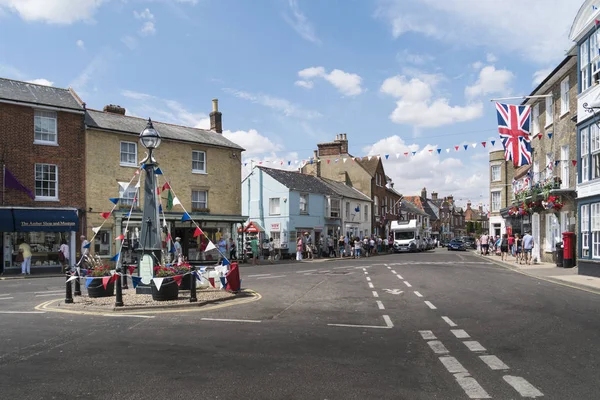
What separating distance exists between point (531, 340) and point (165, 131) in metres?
27.5

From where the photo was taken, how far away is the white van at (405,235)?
159 feet

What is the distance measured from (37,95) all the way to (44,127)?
2.05m

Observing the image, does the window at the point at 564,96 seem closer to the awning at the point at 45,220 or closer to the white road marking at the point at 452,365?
the white road marking at the point at 452,365

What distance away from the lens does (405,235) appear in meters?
49.1

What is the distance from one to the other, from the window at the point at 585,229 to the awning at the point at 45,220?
77.3ft

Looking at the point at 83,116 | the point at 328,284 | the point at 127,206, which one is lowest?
the point at 328,284

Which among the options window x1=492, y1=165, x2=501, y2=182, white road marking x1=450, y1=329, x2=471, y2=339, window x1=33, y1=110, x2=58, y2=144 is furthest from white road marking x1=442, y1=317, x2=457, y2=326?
window x1=492, y1=165, x2=501, y2=182

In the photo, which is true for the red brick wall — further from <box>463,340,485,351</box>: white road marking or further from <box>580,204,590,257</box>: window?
<box>580,204,590,257</box>: window

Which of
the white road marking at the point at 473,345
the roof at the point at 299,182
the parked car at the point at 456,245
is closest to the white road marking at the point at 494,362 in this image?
the white road marking at the point at 473,345

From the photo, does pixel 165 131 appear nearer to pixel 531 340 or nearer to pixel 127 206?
pixel 127 206

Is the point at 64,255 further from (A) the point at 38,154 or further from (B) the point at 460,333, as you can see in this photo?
(B) the point at 460,333

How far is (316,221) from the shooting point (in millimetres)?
43781

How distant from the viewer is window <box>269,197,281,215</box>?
41000mm

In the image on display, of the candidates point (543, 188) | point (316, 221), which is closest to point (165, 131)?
point (316, 221)
